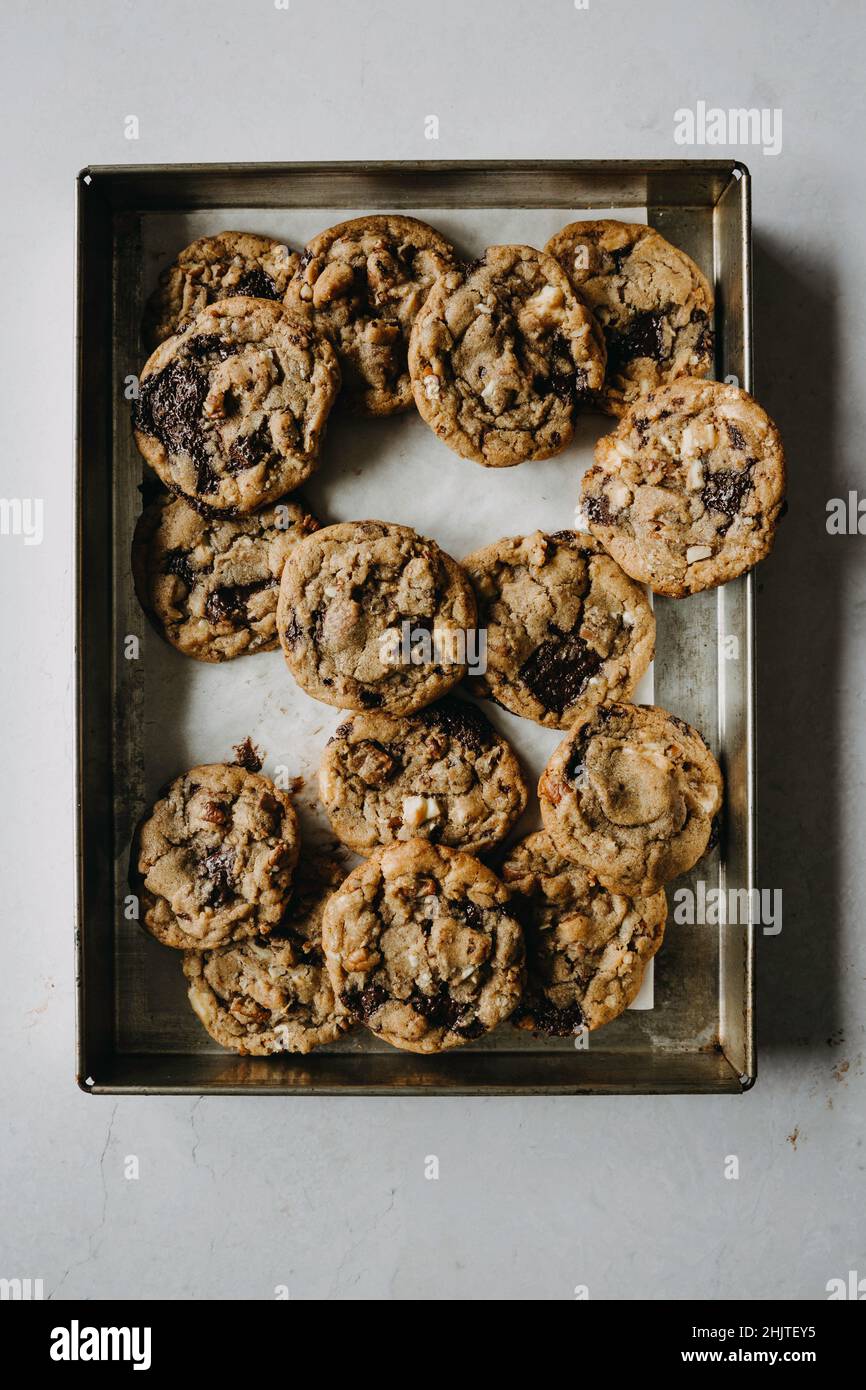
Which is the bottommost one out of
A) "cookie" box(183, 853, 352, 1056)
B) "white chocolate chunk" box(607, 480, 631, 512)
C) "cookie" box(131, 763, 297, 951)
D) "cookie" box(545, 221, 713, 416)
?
"cookie" box(183, 853, 352, 1056)

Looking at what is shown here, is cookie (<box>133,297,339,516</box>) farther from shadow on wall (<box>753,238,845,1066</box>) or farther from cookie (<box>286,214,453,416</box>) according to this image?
shadow on wall (<box>753,238,845,1066</box>)

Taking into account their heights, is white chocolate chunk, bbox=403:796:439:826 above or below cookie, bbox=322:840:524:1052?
above

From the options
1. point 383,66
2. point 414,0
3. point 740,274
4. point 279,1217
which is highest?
point 414,0

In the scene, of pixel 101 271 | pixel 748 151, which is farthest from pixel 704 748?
pixel 101 271

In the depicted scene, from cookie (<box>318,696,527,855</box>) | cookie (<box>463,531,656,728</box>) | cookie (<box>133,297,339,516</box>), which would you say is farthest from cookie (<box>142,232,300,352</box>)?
cookie (<box>318,696,527,855</box>)
